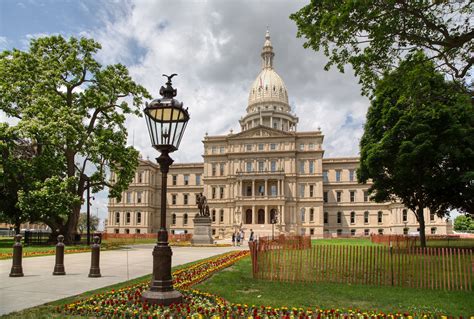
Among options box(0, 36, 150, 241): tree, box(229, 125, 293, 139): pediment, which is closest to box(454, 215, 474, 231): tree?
box(229, 125, 293, 139): pediment

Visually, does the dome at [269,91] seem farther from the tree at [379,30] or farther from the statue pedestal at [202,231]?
the tree at [379,30]

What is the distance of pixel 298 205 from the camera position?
76.8 metres

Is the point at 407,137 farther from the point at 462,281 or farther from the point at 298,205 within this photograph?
the point at 298,205

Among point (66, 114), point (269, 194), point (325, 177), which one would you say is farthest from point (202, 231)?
point (325, 177)

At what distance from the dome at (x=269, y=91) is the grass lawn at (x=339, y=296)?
301 ft

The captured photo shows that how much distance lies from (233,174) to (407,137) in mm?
54116

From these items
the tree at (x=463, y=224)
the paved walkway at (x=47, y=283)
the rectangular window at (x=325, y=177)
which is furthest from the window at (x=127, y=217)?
the tree at (x=463, y=224)

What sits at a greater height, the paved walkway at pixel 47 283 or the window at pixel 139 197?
the window at pixel 139 197

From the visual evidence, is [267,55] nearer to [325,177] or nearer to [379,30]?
[325,177]

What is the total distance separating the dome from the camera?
4035 inches

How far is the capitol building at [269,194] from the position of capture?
74.8 meters

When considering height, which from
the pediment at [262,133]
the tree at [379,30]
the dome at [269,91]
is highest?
the dome at [269,91]

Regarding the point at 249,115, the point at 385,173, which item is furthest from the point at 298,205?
the point at 385,173

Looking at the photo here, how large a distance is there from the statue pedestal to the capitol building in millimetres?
30553
